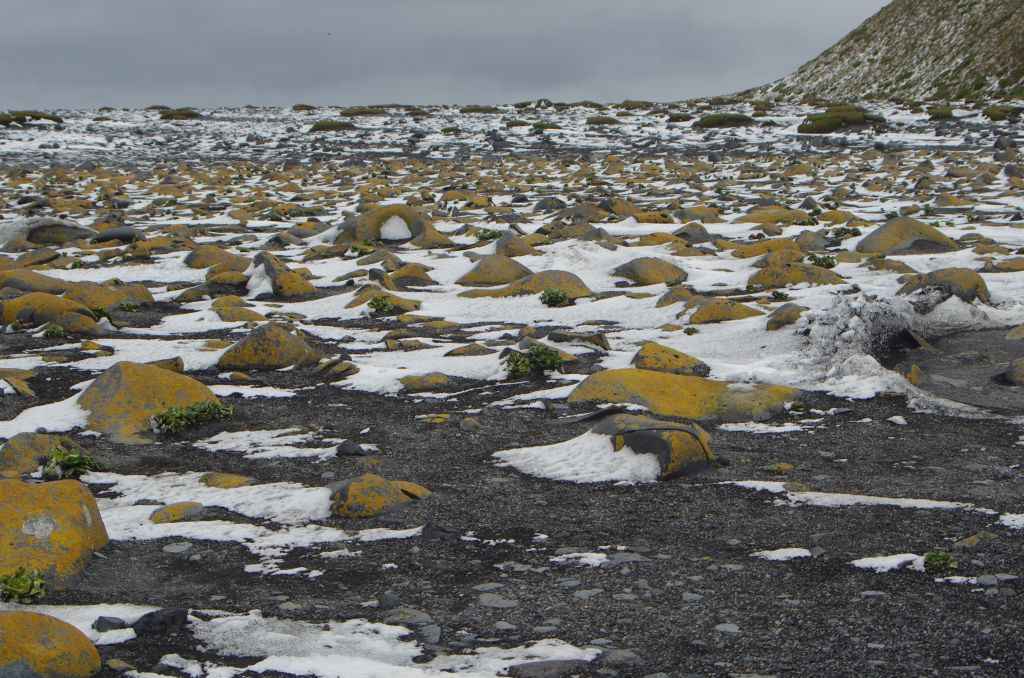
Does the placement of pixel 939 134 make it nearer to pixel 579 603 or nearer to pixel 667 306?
pixel 667 306

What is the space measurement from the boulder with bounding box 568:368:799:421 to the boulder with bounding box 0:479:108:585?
11.3 feet

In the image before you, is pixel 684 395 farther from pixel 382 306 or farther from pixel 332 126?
pixel 332 126

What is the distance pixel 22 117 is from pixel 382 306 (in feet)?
117

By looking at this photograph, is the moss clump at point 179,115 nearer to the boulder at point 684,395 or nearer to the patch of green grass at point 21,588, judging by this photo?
the boulder at point 684,395

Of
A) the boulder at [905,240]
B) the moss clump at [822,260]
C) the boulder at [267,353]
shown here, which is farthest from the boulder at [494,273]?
the boulder at [905,240]

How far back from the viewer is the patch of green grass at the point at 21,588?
13.5 ft

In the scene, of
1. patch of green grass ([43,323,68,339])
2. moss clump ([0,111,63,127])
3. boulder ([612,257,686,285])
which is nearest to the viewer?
patch of green grass ([43,323,68,339])

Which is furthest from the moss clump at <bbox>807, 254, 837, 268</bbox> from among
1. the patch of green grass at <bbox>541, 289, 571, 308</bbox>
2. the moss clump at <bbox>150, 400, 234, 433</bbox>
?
the moss clump at <bbox>150, 400, 234, 433</bbox>

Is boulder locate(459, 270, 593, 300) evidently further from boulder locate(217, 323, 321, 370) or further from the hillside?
the hillside

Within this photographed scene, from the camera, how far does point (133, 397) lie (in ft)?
22.5

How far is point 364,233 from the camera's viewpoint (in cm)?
1508

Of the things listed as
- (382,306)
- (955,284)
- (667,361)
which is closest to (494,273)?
(382,306)

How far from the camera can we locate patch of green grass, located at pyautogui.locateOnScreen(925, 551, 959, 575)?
4066 millimetres

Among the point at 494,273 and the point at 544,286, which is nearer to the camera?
the point at 544,286
